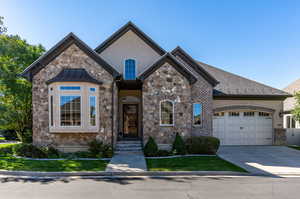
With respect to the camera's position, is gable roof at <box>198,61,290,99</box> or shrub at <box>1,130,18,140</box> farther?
shrub at <box>1,130,18,140</box>

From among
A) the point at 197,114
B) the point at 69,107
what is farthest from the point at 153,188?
the point at 197,114

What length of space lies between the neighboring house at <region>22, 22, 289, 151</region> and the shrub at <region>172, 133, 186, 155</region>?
0.58 meters

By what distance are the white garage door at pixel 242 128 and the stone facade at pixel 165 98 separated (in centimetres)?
427

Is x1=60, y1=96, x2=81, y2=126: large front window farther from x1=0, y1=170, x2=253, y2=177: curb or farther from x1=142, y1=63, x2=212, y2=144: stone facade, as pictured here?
x1=142, y1=63, x2=212, y2=144: stone facade

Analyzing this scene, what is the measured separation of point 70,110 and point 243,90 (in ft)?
45.7

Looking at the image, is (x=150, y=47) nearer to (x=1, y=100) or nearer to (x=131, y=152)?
(x=131, y=152)

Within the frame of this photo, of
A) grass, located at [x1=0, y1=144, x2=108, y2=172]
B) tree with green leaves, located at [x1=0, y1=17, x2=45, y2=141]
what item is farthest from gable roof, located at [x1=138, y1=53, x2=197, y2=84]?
tree with green leaves, located at [x1=0, y1=17, x2=45, y2=141]

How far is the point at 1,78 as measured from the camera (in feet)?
42.2

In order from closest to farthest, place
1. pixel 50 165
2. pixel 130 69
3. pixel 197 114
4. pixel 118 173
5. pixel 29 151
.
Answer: pixel 118 173 < pixel 50 165 < pixel 29 151 < pixel 197 114 < pixel 130 69

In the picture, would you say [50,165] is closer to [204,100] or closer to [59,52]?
[59,52]

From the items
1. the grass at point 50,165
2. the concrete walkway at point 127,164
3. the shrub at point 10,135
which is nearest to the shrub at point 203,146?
the concrete walkway at point 127,164

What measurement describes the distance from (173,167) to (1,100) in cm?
1570

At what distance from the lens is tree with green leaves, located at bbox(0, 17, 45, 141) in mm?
12938

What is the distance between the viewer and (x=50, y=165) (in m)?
7.88
